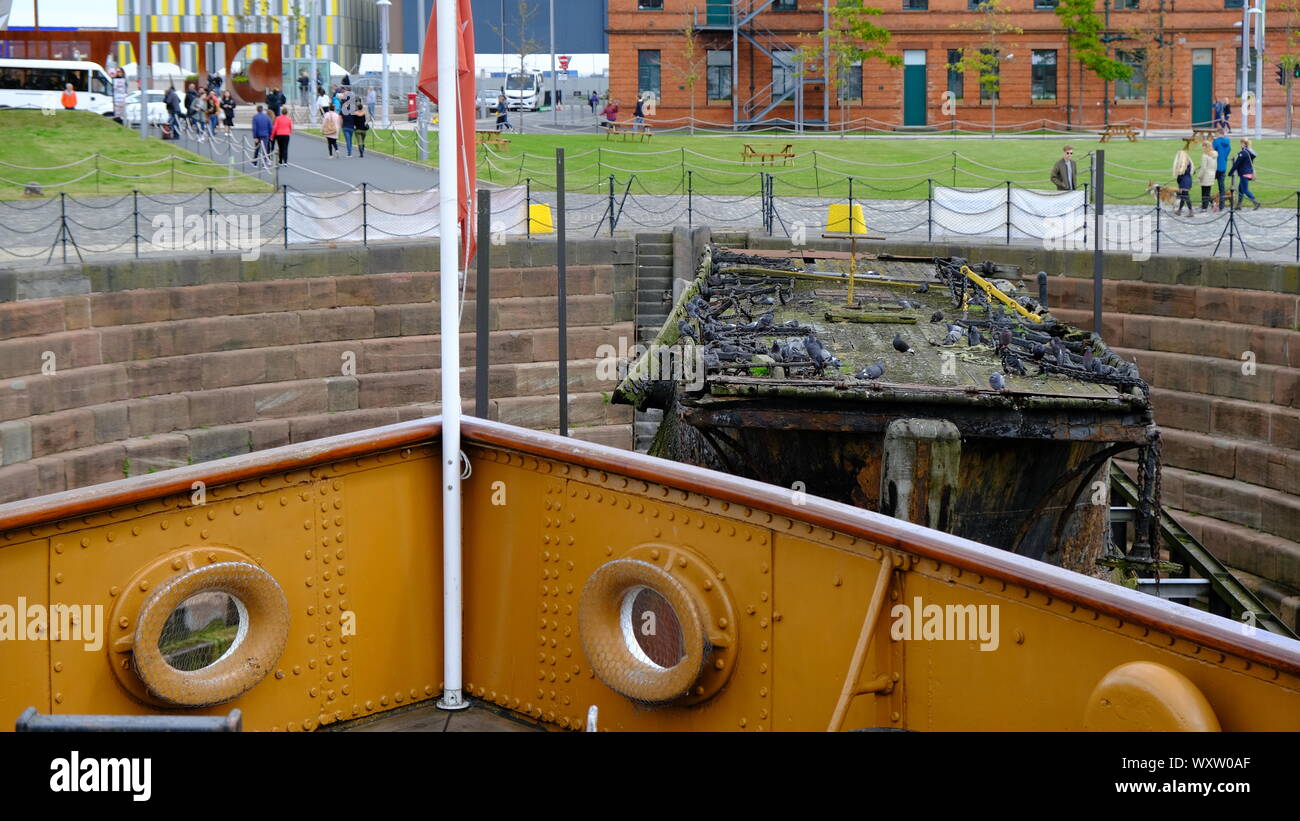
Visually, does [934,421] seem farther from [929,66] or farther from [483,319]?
[929,66]

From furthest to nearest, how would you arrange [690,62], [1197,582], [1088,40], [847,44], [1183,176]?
[690,62]
[1088,40]
[847,44]
[1183,176]
[1197,582]

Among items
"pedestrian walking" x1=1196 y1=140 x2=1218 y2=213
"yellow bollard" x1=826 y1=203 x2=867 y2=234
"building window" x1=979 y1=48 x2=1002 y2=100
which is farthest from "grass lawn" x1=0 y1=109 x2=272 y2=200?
"building window" x1=979 y1=48 x2=1002 y2=100

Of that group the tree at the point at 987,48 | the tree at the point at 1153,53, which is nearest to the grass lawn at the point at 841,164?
the tree at the point at 987,48

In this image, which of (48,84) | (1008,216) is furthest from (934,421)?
(48,84)

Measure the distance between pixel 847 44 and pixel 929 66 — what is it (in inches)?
149

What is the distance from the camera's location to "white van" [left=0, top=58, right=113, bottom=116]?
4638 centimetres

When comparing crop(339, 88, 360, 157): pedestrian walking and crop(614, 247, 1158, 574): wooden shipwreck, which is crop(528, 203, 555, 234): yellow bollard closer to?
crop(614, 247, 1158, 574): wooden shipwreck

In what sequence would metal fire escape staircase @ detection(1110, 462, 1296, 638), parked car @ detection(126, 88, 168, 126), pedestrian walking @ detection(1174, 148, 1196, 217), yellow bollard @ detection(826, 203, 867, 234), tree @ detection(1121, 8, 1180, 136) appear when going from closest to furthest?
metal fire escape staircase @ detection(1110, 462, 1296, 638) < yellow bollard @ detection(826, 203, 867, 234) < pedestrian walking @ detection(1174, 148, 1196, 217) < parked car @ detection(126, 88, 168, 126) < tree @ detection(1121, 8, 1180, 136)

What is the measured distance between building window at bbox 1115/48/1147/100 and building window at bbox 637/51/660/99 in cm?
1584

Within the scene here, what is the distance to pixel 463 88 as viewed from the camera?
7625mm

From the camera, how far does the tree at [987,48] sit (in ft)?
166

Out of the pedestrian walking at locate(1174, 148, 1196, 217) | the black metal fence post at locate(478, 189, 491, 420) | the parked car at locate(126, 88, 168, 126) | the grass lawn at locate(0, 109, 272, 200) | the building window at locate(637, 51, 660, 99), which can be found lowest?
the black metal fence post at locate(478, 189, 491, 420)
